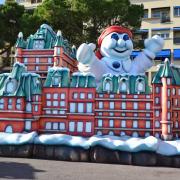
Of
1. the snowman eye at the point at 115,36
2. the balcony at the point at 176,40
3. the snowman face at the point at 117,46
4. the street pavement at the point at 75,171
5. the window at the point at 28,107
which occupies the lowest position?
the street pavement at the point at 75,171

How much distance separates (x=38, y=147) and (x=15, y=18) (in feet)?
44.7

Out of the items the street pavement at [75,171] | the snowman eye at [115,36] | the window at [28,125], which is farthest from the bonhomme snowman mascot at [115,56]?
the street pavement at [75,171]

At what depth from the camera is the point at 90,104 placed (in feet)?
33.1

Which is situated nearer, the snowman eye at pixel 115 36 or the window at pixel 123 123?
the window at pixel 123 123

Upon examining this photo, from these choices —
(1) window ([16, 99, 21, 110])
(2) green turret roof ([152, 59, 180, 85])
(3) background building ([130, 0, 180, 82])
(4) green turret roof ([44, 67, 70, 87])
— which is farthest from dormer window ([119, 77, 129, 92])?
(3) background building ([130, 0, 180, 82])

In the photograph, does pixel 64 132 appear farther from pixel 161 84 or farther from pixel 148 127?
pixel 161 84

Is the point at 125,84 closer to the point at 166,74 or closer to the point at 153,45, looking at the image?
the point at 166,74

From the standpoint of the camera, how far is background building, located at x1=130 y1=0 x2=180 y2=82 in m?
33.2

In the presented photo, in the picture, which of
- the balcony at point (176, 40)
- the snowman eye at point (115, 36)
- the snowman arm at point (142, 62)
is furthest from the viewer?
the balcony at point (176, 40)

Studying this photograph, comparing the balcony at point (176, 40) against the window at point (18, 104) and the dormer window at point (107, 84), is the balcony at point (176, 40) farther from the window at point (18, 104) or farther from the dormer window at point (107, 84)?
the window at point (18, 104)

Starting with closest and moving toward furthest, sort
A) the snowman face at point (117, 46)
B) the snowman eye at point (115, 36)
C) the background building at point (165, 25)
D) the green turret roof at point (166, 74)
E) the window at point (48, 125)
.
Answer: the green turret roof at point (166, 74), the window at point (48, 125), the snowman face at point (117, 46), the snowman eye at point (115, 36), the background building at point (165, 25)

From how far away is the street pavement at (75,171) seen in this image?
7277mm

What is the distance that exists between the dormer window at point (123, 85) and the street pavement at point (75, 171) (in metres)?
2.33

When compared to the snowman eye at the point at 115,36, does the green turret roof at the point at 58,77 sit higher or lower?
lower
